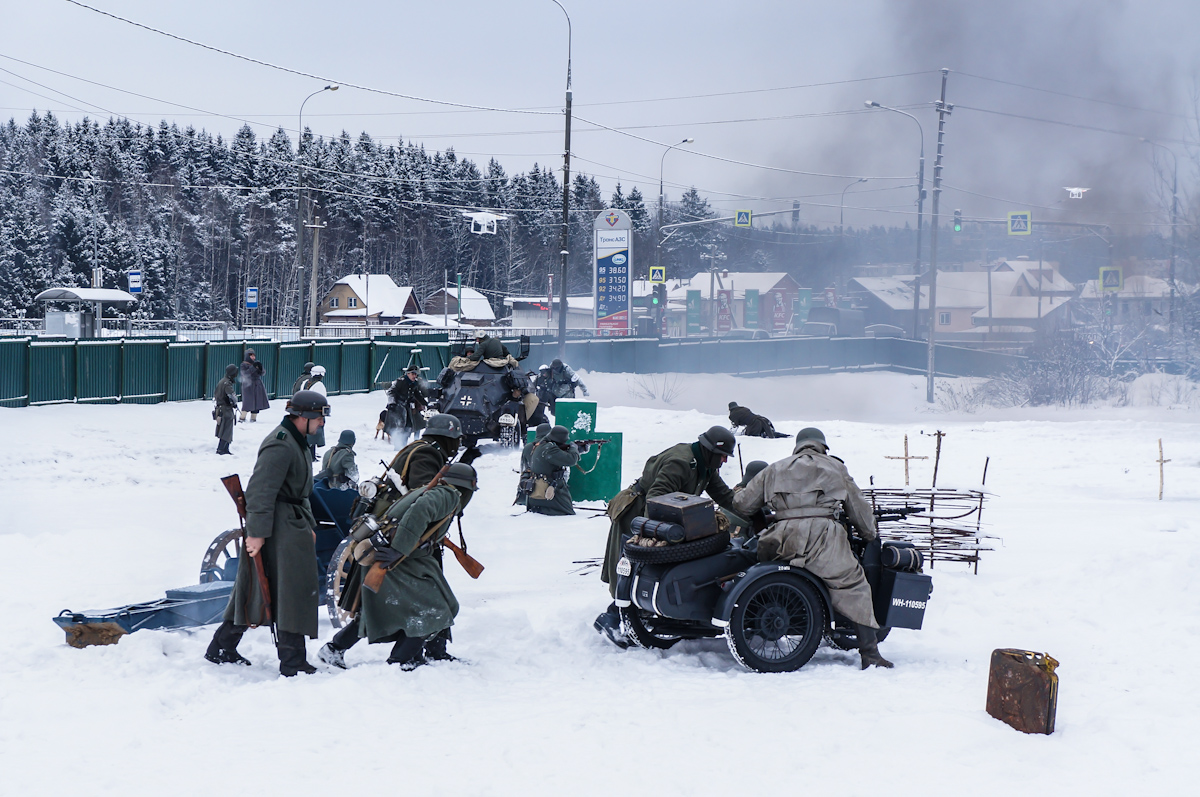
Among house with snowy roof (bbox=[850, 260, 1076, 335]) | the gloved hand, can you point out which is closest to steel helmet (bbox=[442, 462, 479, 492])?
the gloved hand

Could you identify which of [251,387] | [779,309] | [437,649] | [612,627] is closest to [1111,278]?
[251,387]

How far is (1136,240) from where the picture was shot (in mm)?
32250

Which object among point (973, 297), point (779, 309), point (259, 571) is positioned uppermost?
point (973, 297)

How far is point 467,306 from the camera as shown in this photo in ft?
274

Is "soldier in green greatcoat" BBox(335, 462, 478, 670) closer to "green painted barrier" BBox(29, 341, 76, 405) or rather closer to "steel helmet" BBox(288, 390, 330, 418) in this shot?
"steel helmet" BBox(288, 390, 330, 418)

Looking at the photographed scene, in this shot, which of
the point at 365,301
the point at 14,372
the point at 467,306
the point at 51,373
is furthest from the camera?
the point at 467,306

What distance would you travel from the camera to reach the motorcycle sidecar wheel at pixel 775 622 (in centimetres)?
629

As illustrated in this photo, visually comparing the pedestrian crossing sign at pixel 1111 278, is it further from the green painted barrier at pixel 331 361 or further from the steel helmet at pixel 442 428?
the steel helmet at pixel 442 428

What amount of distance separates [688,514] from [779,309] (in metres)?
71.1

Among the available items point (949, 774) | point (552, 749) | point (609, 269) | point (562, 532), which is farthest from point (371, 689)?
point (609, 269)

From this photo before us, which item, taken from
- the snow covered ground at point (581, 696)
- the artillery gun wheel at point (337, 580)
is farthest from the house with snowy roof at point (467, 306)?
the artillery gun wheel at point (337, 580)

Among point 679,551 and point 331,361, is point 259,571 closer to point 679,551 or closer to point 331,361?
point 679,551

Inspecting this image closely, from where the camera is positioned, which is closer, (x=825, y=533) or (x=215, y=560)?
(x=825, y=533)

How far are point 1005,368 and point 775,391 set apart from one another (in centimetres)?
802
